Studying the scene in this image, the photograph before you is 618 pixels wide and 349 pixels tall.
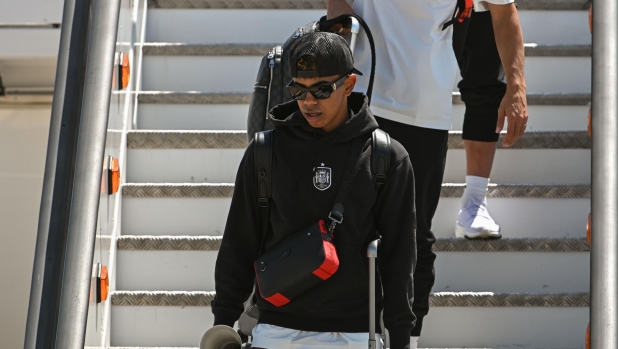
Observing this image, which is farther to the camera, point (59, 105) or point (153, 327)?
point (153, 327)

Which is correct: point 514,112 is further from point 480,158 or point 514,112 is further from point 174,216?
point 174,216

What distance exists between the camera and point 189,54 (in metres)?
4.56

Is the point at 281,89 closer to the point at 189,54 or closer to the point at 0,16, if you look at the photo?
the point at 189,54

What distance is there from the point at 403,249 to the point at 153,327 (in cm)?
164

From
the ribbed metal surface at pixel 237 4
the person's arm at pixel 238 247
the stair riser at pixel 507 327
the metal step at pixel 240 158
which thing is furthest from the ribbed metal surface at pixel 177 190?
the person's arm at pixel 238 247

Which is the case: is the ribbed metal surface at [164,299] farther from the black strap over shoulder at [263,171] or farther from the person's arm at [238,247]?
the black strap over shoulder at [263,171]

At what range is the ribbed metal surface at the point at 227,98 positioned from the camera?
4352mm

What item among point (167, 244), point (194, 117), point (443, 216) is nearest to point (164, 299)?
point (167, 244)

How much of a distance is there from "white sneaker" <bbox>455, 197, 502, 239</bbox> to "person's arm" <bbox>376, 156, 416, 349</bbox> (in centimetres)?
→ 143

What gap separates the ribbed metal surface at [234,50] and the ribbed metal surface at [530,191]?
0.91 m

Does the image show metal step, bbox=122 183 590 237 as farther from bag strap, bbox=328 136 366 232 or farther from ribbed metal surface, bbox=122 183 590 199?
bag strap, bbox=328 136 366 232

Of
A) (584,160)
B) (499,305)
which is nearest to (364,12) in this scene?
(499,305)

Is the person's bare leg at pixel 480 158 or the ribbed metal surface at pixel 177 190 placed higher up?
the person's bare leg at pixel 480 158

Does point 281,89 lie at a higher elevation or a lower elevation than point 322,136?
higher
